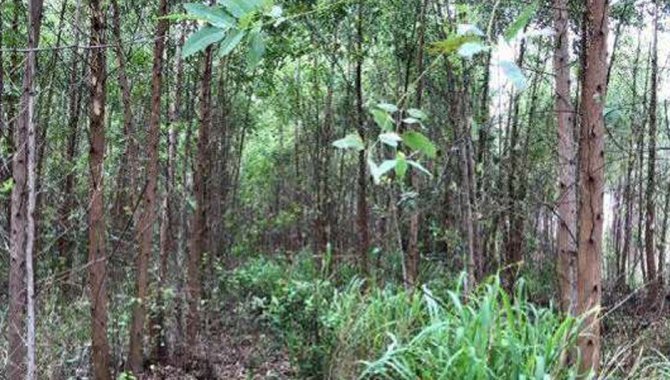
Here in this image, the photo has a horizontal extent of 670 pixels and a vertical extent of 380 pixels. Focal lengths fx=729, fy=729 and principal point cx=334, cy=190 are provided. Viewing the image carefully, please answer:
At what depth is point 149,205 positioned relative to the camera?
5.06 meters

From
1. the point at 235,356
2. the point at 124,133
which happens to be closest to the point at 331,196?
the point at 235,356

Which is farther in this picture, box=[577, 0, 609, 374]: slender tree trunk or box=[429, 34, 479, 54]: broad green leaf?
box=[577, 0, 609, 374]: slender tree trunk

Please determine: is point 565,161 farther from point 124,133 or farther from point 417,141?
point 417,141

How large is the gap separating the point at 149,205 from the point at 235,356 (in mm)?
2100

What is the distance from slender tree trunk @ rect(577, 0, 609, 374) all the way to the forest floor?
3.41 metres

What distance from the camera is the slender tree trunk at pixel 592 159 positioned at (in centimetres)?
243

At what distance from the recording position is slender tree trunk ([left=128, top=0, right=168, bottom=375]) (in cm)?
500

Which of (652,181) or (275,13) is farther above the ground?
(275,13)

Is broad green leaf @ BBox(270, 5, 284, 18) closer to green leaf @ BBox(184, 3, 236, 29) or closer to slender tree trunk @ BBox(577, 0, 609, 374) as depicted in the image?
green leaf @ BBox(184, 3, 236, 29)

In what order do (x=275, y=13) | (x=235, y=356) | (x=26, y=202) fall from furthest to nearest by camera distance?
(x=235, y=356), (x=26, y=202), (x=275, y=13)

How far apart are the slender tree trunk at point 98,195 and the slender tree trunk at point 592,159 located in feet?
8.00

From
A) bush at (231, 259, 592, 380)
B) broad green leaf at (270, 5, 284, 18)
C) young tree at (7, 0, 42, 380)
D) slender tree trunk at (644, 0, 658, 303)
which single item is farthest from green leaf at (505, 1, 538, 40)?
slender tree trunk at (644, 0, 658, 303)

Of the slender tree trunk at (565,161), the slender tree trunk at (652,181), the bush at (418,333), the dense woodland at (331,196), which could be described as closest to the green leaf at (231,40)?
the dense woodland at (331,196)

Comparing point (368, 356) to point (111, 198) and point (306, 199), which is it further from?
point (306, 199)
